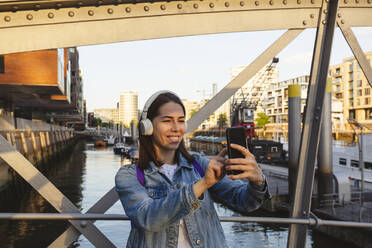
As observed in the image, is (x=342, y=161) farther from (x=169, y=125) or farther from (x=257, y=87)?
(x=257, y=87)

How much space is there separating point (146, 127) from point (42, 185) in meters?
1.07

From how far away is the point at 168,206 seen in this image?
63.4 inches

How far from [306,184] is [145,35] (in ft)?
5.18

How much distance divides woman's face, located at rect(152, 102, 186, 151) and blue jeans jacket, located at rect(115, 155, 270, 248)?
4.8 inches

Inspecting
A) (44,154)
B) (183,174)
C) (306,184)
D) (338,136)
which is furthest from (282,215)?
(338,136)

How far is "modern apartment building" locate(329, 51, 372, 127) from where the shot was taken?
69.6 metres

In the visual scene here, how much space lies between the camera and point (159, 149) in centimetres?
200

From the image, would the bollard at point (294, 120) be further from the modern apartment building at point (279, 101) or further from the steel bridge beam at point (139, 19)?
the modern apartment building at point (279, 101)

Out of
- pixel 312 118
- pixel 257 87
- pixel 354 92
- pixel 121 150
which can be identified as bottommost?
pixel 121 150

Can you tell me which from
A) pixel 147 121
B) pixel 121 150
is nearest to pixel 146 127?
pixel 147 121

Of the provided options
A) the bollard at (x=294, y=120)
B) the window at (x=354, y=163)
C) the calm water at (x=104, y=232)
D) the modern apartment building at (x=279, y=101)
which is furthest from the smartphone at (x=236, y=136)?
the modern apartment building at (x=279, y=101)

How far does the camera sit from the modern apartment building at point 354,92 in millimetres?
69562

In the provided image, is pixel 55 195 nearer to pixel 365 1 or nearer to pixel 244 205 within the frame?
pixel 244 205

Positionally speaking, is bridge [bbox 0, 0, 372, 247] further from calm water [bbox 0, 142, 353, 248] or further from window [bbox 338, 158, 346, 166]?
window [bbox 338, 158, 346, 166]
